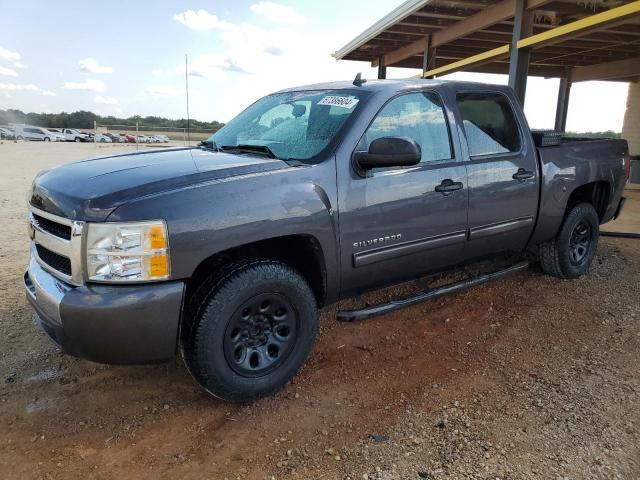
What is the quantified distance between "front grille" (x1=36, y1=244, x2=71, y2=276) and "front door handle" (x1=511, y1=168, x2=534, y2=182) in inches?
132

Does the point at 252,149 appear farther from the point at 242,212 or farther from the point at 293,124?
the point at 242,212

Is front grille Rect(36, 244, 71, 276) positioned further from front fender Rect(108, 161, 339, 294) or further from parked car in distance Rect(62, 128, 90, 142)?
parked car in distance Rect(62, 128, 90, 142)

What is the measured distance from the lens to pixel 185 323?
263 cm

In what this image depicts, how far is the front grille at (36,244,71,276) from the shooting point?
2.53 m

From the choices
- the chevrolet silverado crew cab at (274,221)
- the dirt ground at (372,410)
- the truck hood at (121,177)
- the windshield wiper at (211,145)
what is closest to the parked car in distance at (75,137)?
the dirt ground at (372,410)

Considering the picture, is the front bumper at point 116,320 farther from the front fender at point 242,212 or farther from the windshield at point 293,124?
the windshield at point 293,124

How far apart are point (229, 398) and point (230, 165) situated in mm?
1332

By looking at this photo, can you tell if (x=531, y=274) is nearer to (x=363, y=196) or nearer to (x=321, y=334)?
(x=321, y=334)

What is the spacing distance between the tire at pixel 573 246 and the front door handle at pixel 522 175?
0.93m

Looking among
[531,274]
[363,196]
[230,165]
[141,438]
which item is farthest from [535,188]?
[141,438]

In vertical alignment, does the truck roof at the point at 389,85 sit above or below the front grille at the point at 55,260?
above

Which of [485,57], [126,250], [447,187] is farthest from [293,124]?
[485,57]

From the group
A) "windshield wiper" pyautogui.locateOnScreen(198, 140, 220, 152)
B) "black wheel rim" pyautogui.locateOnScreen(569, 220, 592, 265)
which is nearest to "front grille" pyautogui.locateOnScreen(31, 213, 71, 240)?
"windshield wiper" pyautogui.locateOnScreen(198, 140, 220, 152)

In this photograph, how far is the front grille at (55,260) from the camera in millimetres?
2533
